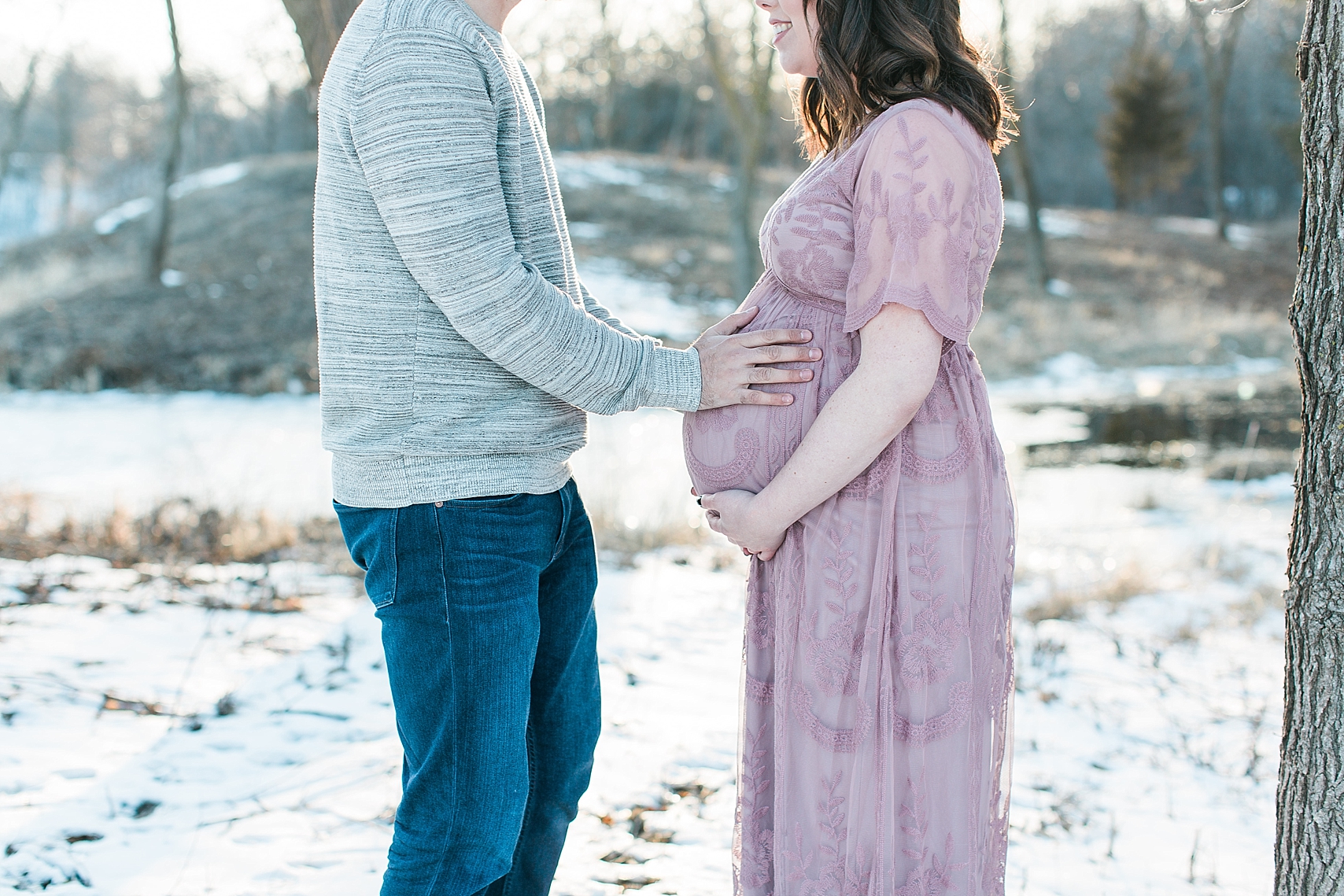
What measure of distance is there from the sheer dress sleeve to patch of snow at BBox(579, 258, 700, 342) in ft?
36.4

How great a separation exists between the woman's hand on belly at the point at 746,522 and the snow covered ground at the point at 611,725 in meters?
1.06

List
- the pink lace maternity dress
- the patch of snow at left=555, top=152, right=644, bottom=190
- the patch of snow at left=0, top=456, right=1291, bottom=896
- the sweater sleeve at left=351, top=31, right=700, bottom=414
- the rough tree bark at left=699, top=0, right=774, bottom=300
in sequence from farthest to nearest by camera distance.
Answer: the patch of snow at left=555, top=152, right=644, bottom=190 → the rough tree bark at left=699, top=0, right=774, bottom=300 → the patch of snow at left=0, top=456, right=1291, bottom=896 → the pink lace maternity dress → the sweater sleeve at left=351, top=31, right=700, bottom=414

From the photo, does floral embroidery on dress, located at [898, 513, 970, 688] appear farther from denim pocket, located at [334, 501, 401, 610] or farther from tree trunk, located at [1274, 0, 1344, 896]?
denim pocket, located at [334, 501, 401, 610]

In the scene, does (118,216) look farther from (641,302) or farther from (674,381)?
(674,381)

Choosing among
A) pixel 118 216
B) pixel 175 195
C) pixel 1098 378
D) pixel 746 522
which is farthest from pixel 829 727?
pixel 118 216

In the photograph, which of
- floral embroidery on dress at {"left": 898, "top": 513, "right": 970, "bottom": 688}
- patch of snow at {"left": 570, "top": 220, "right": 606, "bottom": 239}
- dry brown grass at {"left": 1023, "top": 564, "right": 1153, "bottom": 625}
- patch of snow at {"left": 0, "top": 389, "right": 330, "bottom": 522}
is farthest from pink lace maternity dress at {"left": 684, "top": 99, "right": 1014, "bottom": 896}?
patch of snow at {"left": 570, "top": 220, "right": 606, "bottom": 239}

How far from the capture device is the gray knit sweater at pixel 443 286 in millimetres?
1359

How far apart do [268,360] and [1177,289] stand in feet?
53.9

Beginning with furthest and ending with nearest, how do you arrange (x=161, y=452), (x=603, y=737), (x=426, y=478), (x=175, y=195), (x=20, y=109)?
(x=175, y=195) → (x=20, y=109) → (x=161, y=452) → (x=603, y=737) → (x=426, y=478)

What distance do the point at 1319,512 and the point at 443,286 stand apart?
1476 millimetres

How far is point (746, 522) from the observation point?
1.64 meters

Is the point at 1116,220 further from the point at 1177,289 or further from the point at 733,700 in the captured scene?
the point at 733,700

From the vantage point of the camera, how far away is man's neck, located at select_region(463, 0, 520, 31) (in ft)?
5.03

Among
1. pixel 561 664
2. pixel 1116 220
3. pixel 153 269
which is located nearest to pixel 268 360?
pixel 153 269
